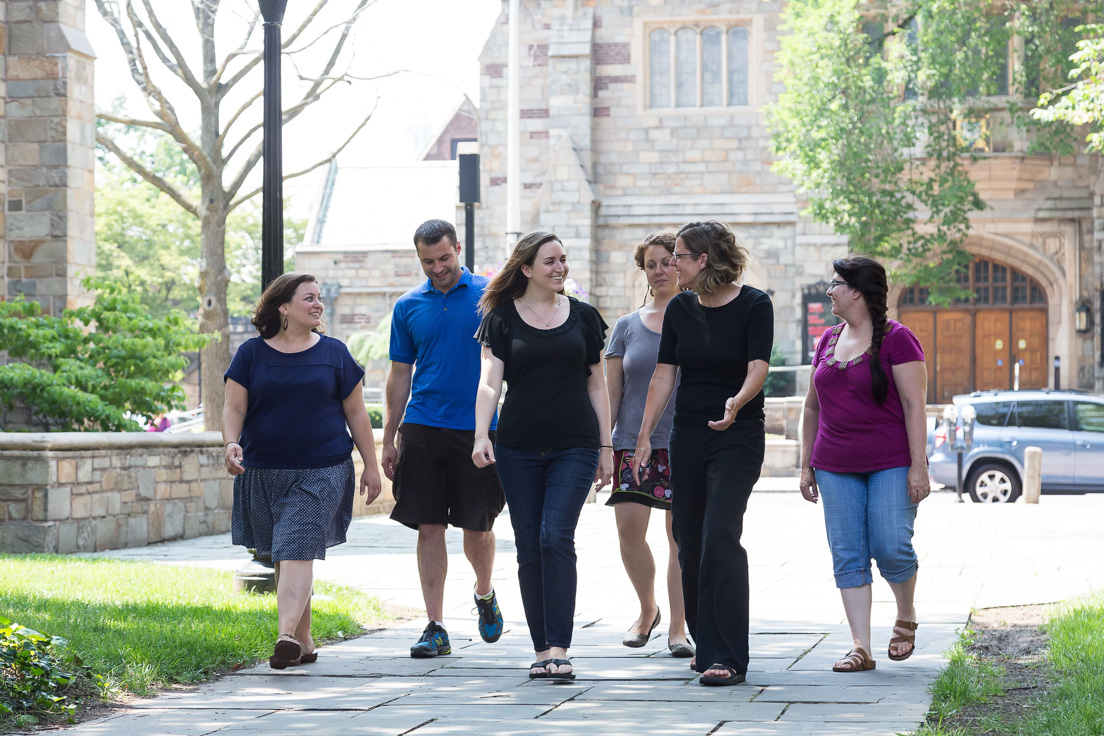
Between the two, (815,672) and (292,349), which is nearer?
(815,672)

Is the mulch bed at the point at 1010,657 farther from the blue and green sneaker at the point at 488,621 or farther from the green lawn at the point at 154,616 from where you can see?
the green lawn at the point at 154,616

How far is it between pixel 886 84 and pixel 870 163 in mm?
1648

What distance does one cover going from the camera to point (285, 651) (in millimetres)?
5766

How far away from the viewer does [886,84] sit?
84.2ft

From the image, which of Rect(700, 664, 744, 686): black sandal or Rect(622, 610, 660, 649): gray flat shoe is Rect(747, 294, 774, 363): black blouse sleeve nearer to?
Rect(700, 664, 744, 686): black sandal

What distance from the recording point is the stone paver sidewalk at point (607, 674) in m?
4.69

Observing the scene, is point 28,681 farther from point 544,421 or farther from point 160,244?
point 160,244

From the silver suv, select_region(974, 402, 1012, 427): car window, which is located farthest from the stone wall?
select_region(974, 402, 1012, 427): car window

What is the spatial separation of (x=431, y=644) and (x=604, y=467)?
1.22 meters

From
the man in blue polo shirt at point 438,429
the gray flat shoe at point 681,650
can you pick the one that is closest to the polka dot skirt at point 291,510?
the man in blue polo shirt at point 438,429

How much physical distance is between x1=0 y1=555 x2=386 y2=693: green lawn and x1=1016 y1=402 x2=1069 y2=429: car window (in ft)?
40.3

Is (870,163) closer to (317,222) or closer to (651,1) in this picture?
(651,1)

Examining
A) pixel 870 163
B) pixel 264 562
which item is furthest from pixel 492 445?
pixel 870 163

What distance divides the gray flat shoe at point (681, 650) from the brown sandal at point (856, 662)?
70 cm
